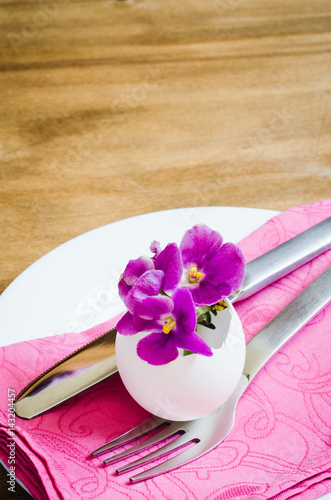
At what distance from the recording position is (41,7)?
107 cm

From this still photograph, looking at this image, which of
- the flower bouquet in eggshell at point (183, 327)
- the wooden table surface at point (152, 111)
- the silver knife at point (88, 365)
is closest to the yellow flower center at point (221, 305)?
the flower bouquet in eggshell at point (183, 327)

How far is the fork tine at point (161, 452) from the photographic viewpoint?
334 mm

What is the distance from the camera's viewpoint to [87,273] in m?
0.47

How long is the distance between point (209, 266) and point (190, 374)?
0.07 meters

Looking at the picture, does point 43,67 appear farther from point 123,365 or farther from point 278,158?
point 123,365

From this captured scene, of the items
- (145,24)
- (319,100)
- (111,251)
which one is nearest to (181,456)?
(111,251)

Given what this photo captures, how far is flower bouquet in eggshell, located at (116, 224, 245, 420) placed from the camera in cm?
30

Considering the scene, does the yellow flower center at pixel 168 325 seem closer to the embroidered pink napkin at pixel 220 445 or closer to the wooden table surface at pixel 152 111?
the embroidered pink napkin at pixel 220 445

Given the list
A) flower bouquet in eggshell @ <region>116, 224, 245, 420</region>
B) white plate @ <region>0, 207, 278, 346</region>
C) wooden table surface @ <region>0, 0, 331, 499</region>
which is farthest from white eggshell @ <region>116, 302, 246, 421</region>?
wooden table surface @ <region>0, 0, 331, 499</region>

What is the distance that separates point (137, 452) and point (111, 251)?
20 centimetres

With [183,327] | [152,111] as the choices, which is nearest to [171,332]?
[183,327]

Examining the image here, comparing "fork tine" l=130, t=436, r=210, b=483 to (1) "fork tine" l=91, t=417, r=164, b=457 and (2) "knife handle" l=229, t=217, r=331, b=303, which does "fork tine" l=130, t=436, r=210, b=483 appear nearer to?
(1) "fork tine" l=91, t=417, r=164, b=457

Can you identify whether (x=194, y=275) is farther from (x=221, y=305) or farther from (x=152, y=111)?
(x=152, y=111)

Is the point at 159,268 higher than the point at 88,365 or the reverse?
higher
